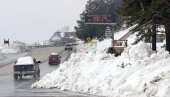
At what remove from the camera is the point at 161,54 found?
22.3 m

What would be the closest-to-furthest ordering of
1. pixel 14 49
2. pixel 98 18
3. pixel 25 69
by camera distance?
pixel 25 69 < pixel 98 18 < pixel 14 49

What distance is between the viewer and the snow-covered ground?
736 inches

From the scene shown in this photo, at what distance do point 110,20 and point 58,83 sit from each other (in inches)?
2004

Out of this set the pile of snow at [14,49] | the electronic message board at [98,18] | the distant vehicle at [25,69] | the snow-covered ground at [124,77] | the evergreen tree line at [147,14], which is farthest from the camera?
the pile of snow at [14,49]

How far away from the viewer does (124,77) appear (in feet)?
72.9

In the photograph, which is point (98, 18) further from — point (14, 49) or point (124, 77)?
point (124, 77)

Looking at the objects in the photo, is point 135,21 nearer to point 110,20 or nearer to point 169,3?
point 169,3

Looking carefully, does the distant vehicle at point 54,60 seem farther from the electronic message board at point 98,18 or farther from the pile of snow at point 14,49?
the pile of snow at point 14,49

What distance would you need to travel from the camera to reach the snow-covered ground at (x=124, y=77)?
18.7m

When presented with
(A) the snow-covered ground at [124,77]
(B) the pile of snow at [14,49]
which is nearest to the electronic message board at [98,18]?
(A) the snow-covered ground at [124,77]

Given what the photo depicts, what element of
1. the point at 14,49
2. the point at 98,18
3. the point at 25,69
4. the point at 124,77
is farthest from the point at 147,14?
the point at 14,49

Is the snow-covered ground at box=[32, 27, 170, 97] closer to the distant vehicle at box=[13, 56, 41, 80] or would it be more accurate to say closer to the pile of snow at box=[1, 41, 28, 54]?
the distant vehicle at box=[13, 56, 41, 80]

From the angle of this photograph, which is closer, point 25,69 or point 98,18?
point 25,69

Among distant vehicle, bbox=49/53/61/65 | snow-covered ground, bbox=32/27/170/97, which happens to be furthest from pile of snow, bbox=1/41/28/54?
snow-covered ground, bbox=32/27/170/97
